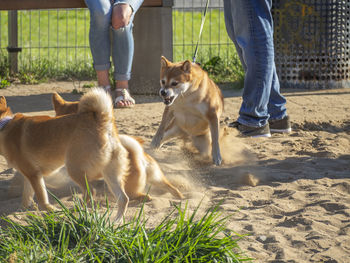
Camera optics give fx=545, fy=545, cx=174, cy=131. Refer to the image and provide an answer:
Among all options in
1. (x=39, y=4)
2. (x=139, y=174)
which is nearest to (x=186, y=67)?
(x=139, y=174)

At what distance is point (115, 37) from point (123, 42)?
11cm

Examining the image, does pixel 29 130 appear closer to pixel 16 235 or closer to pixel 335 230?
pixel 16 235

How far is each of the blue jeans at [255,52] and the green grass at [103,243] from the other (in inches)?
114

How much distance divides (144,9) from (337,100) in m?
2.96

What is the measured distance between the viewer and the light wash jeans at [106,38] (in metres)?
6.31

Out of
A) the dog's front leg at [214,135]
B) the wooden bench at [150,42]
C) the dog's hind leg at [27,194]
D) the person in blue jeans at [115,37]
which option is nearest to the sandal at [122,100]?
the person in blue jeans at [115,37]

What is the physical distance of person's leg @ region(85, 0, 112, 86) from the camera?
6.28 m

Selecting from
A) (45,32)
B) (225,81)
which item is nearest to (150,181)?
(225,81)

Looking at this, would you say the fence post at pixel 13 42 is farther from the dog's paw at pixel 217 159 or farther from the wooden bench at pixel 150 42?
the dog's paw at pixel 217 159

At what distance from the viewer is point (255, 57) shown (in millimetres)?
5285

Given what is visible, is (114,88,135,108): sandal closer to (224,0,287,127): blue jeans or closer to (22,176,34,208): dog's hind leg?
(224,0,287,127): blue jeans

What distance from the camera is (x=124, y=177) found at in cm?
343

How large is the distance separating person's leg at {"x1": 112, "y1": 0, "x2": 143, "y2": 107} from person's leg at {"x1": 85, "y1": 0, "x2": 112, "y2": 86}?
84 mm

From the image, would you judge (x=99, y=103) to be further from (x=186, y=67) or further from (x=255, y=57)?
(x=255, y=57)
